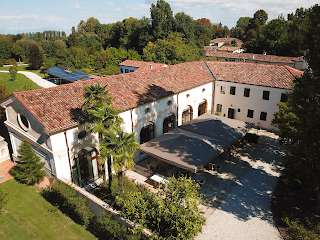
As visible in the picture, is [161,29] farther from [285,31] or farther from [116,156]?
[116,156]

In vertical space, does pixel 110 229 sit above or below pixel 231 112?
below

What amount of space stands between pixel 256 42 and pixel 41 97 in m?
75.5

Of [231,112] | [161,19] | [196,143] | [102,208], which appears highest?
[161,19]

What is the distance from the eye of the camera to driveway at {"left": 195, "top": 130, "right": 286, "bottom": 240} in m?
15.4

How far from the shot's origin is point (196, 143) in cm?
2108

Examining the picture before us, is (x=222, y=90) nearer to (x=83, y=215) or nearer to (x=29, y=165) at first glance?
(x=83, y=215)

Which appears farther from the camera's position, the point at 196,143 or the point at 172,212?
the point at 196,143

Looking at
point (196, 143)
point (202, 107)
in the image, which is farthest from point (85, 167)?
point (202, 107)

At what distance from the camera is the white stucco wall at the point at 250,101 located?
99.2ft

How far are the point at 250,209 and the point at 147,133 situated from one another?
12125 mm

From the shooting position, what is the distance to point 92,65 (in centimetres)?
9000

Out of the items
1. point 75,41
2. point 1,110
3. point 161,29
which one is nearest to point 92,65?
point 161,29

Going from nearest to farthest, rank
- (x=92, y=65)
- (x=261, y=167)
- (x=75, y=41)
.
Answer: (x=261, y=167) → (x=92, y=65) → (x=75, y=41)

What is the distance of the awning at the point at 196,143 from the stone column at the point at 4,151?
575 inches
